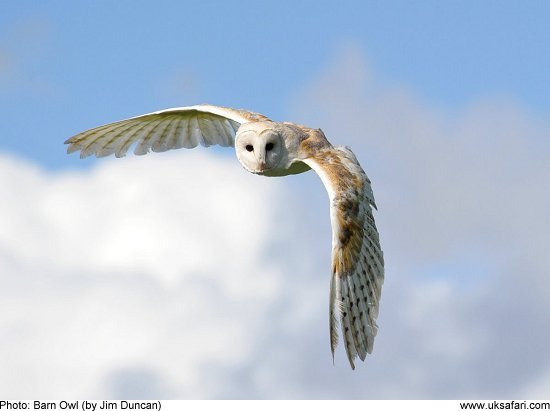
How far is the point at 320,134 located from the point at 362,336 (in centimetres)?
314

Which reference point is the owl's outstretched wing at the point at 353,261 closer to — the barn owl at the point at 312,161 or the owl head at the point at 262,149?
the barn owl at the point at 312,161

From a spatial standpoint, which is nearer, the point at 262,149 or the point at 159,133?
the point at 262,149

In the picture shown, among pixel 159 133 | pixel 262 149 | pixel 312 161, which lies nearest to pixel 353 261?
pixel 312 161

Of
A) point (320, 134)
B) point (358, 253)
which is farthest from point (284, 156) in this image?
point (358, 253)

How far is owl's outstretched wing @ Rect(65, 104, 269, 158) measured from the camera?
16.5 m

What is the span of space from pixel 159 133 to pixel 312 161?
3.88 meters

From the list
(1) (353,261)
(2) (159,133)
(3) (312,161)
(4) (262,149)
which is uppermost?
(2) (159,133)

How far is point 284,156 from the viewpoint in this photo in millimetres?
14117

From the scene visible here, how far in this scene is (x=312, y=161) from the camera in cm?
1374

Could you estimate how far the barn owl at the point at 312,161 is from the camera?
41.0ft

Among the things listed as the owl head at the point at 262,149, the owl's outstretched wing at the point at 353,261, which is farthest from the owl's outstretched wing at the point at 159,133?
the owl's outstretched wing at the point at 353,261

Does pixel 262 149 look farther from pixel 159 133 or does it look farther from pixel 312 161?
pixel 159 133
